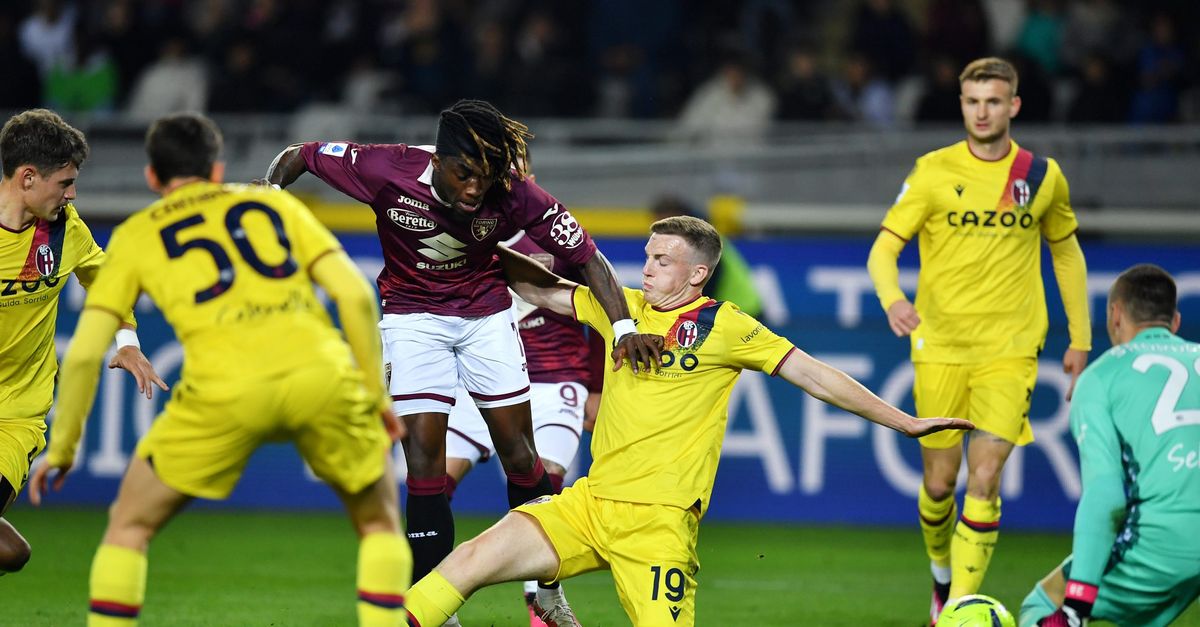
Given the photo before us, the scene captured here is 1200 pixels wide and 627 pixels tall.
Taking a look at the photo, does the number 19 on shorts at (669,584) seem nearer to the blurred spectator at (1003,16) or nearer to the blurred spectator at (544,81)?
the blurred spectator at (544,81)

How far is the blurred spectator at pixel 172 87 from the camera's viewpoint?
14.7 metres

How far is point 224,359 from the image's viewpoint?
4672mm

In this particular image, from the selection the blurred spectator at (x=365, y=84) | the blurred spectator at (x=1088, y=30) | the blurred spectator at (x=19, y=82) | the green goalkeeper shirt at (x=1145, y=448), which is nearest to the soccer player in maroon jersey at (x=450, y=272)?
the green goalkeeper shirt at (x=1145, y=448)

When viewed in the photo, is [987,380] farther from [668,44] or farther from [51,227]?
[668,44]

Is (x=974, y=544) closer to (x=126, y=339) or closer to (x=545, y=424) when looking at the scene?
(x=545, y=424)

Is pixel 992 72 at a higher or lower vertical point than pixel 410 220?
higher

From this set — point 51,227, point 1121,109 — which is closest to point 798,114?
point 1121,109

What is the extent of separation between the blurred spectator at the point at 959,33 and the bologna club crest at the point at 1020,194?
23.4ft

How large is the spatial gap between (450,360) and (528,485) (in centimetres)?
71

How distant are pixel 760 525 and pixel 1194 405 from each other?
6091 millimetres

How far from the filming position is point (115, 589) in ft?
15.3

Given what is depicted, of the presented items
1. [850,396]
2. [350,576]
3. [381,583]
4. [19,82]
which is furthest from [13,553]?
[19,82]

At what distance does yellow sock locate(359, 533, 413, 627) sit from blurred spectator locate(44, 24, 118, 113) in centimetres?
1137

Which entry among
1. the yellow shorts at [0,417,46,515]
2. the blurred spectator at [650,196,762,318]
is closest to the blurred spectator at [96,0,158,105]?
the blurred spectator at [650,196,762,318]
